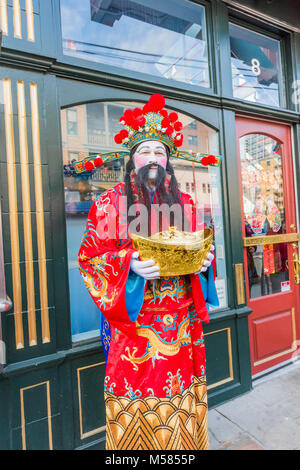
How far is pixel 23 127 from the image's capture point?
175 cm

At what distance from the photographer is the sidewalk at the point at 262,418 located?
1969mm

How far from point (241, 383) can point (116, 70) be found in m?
2.79

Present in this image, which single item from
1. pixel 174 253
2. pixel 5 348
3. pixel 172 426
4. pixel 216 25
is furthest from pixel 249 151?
pixel 5 348

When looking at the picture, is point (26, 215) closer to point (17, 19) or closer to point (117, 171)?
point (117, 171)

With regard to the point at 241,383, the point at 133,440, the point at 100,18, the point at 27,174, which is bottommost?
the point at 241,383

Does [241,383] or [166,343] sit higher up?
[166,343]

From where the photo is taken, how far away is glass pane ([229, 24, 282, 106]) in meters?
2.83

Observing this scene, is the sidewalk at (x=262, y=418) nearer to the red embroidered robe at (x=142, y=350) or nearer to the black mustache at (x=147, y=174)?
the red embroidered robe at (x=142, y=350)

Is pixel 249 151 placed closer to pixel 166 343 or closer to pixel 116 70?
pixel 116 70

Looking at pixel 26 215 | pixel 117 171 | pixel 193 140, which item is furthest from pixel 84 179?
pixel 193 140

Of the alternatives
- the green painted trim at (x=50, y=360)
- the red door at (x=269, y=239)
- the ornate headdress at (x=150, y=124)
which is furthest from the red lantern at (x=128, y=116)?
the red door at (x=269, y=239)

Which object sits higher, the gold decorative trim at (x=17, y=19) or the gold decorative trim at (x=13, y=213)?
the gold decorative trim at (x=17, y=19)

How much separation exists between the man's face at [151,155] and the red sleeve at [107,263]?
22cm

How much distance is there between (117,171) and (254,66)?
2014 mm
